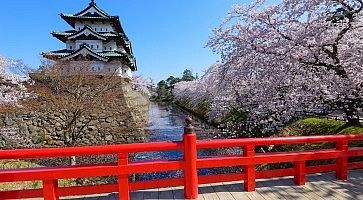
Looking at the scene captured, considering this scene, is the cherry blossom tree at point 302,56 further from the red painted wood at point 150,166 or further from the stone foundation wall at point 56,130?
the stone foundation wall at point 56,130

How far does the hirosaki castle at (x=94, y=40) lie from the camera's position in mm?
29406

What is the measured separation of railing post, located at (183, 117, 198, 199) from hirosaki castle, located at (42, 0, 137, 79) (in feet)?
86.8

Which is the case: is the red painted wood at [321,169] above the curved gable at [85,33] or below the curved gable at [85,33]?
below

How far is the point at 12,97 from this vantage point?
16.5 meters

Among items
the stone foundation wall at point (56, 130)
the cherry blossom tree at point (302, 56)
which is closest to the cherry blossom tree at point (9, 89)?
the stone foundation wall at point (56, 130)

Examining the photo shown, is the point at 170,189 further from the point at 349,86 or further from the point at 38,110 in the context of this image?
the point at 38,110

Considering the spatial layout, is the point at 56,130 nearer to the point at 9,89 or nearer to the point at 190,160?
the point at 9,89

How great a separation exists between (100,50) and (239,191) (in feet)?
105

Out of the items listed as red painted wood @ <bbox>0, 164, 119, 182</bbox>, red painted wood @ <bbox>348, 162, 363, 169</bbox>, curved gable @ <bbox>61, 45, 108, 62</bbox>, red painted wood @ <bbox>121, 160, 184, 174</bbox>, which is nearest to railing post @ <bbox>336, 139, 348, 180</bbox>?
red painted wood @ <bbox>348, 162, 363, 169</bbox>

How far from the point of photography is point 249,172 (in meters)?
4.24

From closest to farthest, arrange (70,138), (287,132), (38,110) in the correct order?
(287,132), (70,138), (38,110)

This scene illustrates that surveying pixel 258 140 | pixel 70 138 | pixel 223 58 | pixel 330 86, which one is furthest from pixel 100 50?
pixel 258 140

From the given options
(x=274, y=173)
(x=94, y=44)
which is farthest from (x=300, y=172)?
(x=94, y=44)

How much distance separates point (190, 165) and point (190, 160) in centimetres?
8
